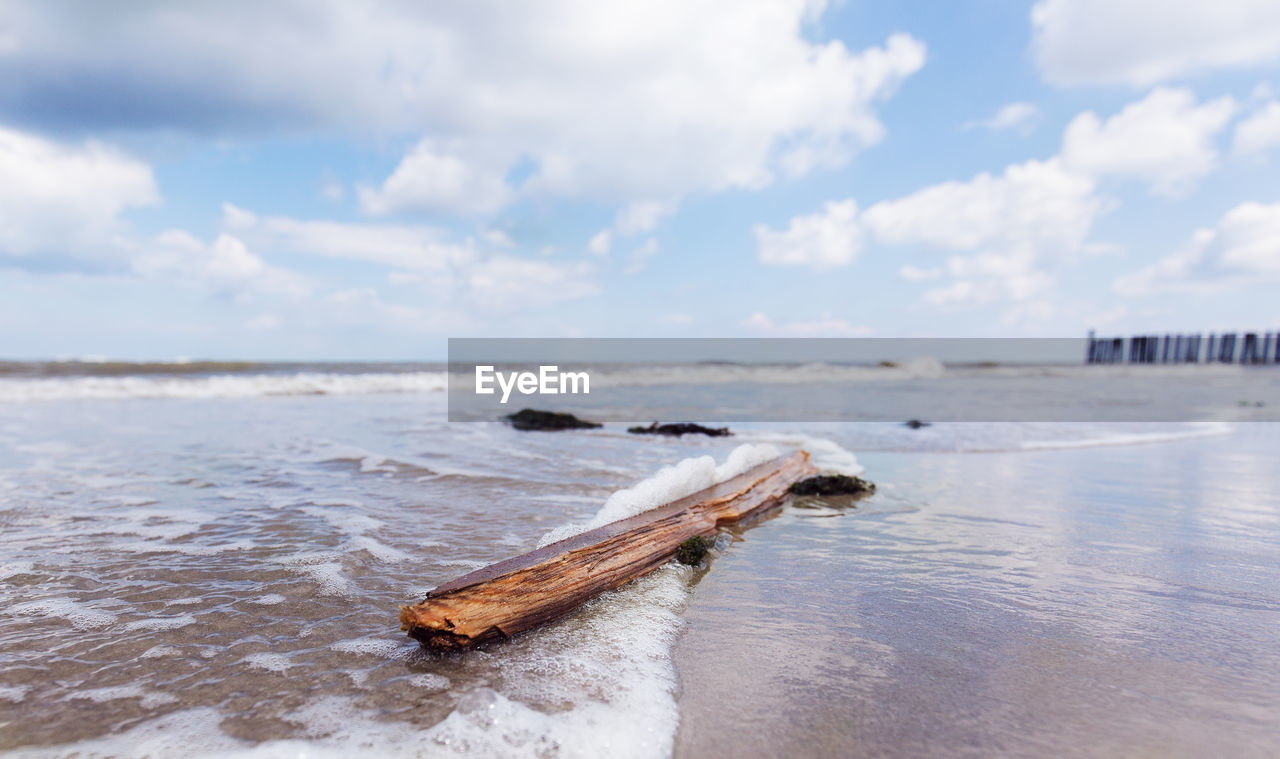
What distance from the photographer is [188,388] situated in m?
18.5

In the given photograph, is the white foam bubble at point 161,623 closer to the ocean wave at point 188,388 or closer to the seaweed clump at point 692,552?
the seaweed clump at point 692,552

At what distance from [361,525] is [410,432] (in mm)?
6174

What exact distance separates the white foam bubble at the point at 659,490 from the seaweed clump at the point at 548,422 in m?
5.85

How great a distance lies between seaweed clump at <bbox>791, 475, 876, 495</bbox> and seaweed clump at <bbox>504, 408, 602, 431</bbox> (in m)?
5.98

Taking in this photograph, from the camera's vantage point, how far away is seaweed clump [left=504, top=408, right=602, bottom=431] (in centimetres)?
1135

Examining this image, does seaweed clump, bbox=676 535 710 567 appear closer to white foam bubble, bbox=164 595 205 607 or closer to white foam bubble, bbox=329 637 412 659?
white foam bubble, bbox=329 637 412 659

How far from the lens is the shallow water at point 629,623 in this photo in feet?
6.85

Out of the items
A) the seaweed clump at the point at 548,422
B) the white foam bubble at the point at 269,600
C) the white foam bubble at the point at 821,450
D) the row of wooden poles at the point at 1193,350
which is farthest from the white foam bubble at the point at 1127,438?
the row of wooden poles at the point at 1193,350

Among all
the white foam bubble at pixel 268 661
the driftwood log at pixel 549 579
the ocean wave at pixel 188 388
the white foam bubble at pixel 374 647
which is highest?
the driftwood log at pixel 549 579

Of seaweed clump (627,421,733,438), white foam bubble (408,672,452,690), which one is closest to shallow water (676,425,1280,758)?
white foam bubble (408,672,452,690)

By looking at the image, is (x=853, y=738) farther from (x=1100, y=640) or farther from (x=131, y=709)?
(x=131, y=709)

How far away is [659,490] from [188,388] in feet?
64.7

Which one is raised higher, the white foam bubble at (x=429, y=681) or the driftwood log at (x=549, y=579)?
the driftwood log at (x=549, y=579)

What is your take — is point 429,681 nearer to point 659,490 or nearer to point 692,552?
point 692,552
